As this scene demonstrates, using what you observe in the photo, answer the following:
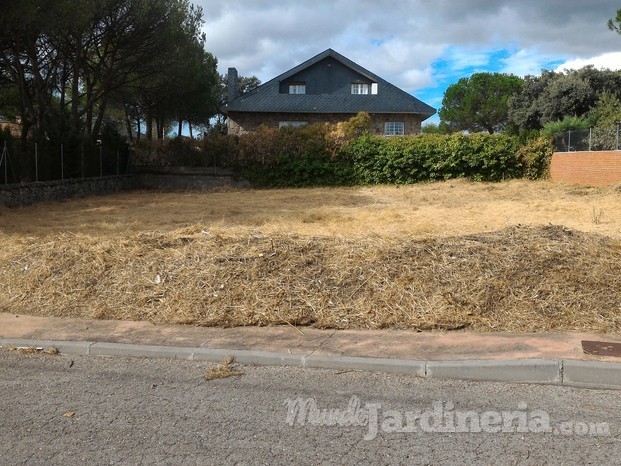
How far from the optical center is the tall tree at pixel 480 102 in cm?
7444

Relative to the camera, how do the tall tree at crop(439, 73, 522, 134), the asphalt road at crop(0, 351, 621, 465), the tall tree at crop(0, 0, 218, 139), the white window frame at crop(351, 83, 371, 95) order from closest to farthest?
the asphalt road at crop(0, 351, 621, 465)
the tall tree at crop(0, 0, 218, 139)
the white window frame at crop(351, 83, 371, 95)
the tall tree at crop(439, 73, 522, 134)

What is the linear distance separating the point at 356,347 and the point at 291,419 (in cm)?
140

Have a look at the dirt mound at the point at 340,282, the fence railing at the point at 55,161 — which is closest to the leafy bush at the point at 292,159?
the fence railing at the point at 55,161

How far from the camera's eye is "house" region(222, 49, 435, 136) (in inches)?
1428

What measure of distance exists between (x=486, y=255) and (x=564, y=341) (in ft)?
4.68

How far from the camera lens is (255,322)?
581cm

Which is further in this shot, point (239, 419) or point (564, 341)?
point (564, 341)

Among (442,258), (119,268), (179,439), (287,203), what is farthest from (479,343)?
(287,203)

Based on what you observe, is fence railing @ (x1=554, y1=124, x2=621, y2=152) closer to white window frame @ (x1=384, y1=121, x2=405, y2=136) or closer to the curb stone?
white window frame @ (x1=384, y1=121, x2=405, y2=136)

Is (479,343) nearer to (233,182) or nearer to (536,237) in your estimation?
(536,237)

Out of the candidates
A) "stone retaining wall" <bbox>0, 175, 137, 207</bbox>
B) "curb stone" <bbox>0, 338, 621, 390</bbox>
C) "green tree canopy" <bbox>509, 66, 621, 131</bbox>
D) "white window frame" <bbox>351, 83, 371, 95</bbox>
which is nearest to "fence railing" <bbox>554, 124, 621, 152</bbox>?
"green tree canopy" <bbox>509, 66, 621, 131</bbox>

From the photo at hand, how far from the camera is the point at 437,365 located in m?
4.57

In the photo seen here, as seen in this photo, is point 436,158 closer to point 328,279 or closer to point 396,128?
point 396,128

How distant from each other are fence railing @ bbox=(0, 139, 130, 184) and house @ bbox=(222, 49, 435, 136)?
36.7 ft
